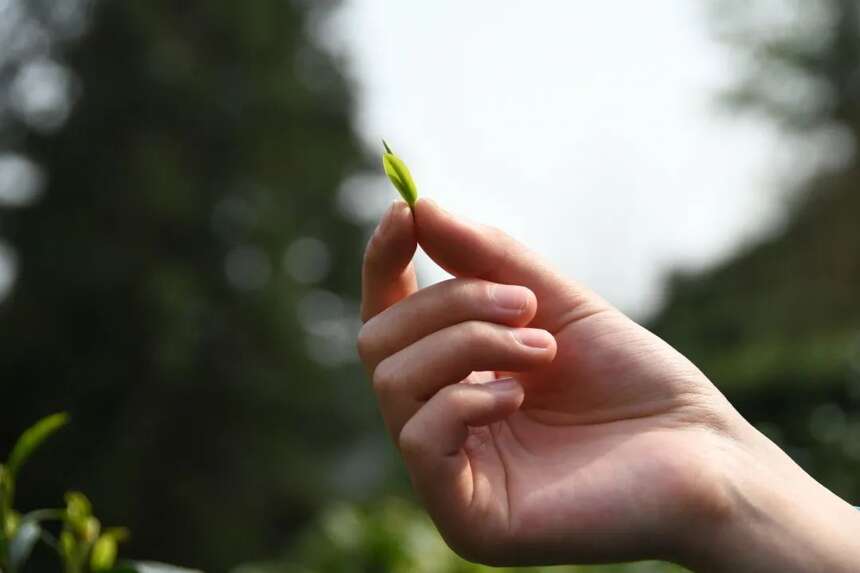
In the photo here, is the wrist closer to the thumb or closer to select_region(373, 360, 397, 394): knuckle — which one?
the thumb

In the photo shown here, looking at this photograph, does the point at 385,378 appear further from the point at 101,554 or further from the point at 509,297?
the point at 101,554

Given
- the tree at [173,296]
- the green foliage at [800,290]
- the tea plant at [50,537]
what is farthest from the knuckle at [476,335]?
the tree at [173,296]

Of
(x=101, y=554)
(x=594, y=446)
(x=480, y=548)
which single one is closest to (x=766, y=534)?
(x=594, y=446)

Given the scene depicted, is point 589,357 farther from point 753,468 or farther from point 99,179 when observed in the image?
point 99,179

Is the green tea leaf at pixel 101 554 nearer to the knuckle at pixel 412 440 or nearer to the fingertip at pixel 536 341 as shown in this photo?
the knuckle at pixel 412 440

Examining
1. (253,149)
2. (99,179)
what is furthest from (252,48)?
(99,179)

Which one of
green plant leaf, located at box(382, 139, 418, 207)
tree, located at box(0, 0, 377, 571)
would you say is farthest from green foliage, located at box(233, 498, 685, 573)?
tree, located at box(0, 0, 377, 571)
